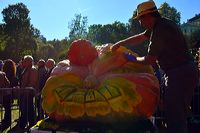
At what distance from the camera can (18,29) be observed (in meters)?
69.9

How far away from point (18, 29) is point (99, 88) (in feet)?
216

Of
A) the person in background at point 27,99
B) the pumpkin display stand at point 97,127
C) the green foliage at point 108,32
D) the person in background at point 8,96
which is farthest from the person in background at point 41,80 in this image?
the green foliage at point 108,32

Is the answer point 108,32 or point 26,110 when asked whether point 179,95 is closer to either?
point 26,110

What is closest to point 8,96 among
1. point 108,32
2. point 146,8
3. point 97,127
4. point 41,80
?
point 41,80

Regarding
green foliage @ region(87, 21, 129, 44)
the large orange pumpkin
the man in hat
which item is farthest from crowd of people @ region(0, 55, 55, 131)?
green foliage @ region(87, 21, 129, 44)

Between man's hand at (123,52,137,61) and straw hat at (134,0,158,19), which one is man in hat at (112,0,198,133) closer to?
straw hat at (134,0,158,19)

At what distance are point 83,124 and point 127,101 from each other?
26.6 inches

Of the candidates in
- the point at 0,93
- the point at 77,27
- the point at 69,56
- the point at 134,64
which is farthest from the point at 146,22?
the point at 77,27

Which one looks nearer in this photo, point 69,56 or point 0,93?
point 69,56

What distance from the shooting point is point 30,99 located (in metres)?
9.71

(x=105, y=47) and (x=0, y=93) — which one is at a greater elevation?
(x=105, y=47)

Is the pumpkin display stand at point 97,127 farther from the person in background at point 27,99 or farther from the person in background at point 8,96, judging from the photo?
the person in background at point 8,96

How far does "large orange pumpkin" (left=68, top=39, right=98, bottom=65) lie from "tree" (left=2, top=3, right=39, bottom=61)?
56.7 metres

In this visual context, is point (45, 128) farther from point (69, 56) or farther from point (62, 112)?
point (69, 56)
